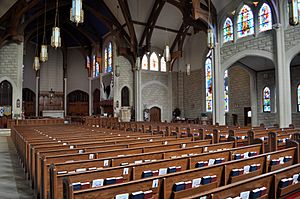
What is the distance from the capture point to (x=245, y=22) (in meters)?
13.2

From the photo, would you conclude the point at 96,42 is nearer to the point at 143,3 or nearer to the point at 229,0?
the point at 143,3

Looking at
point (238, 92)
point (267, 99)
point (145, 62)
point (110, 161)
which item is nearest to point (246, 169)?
point (110, 161)

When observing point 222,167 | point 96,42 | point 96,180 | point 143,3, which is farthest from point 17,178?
point 96,42

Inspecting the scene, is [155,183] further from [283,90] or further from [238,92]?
[238,92]

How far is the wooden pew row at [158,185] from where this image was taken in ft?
6.50

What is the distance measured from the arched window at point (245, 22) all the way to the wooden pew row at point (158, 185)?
11287mm

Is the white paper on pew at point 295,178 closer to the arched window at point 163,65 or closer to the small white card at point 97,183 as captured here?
the small white card at point 97,183

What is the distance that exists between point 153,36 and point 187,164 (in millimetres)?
18126

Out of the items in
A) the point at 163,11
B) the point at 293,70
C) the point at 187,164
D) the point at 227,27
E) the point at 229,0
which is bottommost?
the point at 187,164

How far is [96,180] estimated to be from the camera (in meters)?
2.65

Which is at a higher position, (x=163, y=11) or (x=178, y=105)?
(x=163, y=11)

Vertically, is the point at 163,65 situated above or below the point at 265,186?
above

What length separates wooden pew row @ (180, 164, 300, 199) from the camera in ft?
6.54

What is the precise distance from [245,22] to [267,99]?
485cm
